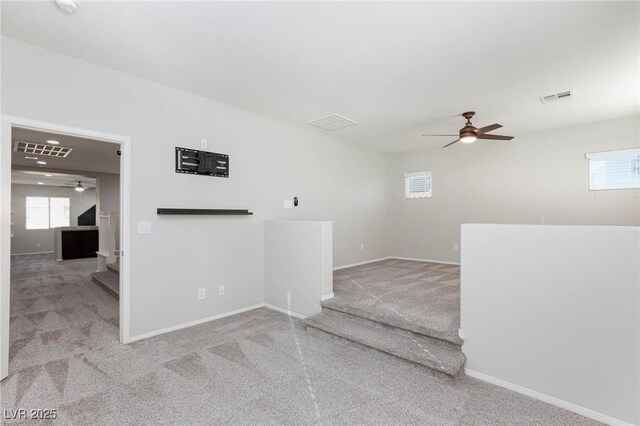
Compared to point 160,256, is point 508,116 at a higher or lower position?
higher

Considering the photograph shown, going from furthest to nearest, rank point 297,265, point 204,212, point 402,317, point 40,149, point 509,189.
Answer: point 40,149 < point 509,189 < point 297,265 < point 204,212 < point 402,317

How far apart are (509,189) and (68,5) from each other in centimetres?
652

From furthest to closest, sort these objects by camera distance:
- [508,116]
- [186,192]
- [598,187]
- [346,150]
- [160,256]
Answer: [346,150]
[598,187]
[508,116]
[186,192]
[160,256]

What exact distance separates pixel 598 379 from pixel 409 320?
1.41 meters

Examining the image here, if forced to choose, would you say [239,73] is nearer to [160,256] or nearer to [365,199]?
[160,256]

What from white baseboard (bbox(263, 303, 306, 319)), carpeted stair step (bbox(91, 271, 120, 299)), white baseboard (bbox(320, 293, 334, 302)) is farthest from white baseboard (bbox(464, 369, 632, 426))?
carpeted stair step (bbox(91, 271, 120, 299))

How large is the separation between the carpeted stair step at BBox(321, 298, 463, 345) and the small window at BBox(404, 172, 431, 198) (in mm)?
4029

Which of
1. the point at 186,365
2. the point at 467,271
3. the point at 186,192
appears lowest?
the point at 186,365

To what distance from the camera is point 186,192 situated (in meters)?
3.64

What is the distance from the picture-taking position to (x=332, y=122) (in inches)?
188

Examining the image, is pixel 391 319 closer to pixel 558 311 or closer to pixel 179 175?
pixel 558 311

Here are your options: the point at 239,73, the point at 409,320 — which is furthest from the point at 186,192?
the point at 409,320

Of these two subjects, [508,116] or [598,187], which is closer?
[508,116]

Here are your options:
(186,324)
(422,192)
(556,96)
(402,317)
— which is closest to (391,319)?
(402,317)
